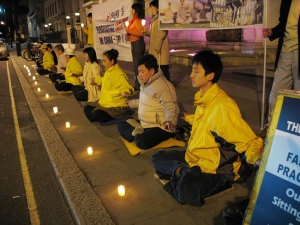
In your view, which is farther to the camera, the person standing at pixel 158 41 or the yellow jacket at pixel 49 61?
the yellow jacket at pixel 49 61

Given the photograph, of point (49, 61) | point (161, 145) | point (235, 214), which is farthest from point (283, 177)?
point (49, 61)

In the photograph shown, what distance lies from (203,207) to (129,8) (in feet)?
19.8

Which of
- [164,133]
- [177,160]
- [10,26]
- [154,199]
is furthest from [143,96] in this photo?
[10,26]

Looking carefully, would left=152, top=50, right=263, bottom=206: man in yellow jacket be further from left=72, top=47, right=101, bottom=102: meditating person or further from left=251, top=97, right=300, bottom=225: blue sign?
left=72, top=47, right=101, bottom=102: meditating person

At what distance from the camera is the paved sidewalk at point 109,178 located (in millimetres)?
2971

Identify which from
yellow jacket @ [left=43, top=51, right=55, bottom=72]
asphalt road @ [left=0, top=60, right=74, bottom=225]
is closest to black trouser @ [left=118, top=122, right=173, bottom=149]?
asphalt road @ [left=0, top=60, right=74, bottom=225]

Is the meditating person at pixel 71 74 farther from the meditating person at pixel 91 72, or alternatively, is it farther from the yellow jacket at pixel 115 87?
the yellow jacket at pixel 115 87

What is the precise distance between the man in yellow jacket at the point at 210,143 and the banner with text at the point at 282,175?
1.93ft

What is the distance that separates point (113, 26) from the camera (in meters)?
8.79

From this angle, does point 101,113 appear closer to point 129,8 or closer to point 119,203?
point 119,203

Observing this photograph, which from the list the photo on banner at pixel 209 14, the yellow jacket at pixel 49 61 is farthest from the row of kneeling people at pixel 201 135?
the yellow jacket at pixel 49 61

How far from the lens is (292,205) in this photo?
1.90 m

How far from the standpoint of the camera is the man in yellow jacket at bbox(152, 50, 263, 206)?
270cm

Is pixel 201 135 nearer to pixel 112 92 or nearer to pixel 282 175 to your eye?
pixel 282 175
